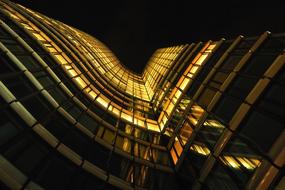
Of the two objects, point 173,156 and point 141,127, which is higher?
point 173,156

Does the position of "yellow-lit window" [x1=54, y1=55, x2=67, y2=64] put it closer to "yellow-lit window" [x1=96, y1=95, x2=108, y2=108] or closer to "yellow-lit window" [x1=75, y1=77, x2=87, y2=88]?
"yellow-lit window" [x1=75, y1=77, x2=87, y2=88]

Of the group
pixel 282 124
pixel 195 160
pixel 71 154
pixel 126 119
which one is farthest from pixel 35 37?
pixel 282 124

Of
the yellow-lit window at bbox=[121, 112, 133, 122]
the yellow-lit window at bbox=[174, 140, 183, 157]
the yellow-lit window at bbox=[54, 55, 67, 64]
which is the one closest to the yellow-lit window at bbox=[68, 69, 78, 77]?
the yellow-lit window at bbox=[54, 55, 67, 64]

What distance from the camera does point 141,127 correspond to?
2123cm

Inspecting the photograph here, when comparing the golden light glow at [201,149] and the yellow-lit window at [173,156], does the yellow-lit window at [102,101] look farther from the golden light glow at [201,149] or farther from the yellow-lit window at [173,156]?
the golden light glow at [201,149]

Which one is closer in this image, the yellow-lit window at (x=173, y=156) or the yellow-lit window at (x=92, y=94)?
the yellow-lit window at (x=173, y=156)

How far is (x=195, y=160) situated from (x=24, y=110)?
9.54 meters

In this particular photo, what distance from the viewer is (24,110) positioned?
11859 millimetres

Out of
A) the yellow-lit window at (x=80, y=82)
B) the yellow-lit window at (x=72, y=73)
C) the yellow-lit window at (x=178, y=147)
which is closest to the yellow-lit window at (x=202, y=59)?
the yellow-lit window at (x=178, y=147)

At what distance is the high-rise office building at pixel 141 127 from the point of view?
10633 mm

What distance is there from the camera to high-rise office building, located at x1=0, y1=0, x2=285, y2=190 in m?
10.6

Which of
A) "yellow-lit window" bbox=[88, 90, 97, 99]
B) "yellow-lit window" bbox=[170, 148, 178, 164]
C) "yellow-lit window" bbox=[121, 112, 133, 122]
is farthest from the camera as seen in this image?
"yellow-lit window" bbox=[121, 112, 133, 122]

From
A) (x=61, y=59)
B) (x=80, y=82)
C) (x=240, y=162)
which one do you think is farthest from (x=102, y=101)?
(x=240, y=162)

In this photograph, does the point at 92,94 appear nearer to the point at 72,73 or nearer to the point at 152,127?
the point at 72,73
